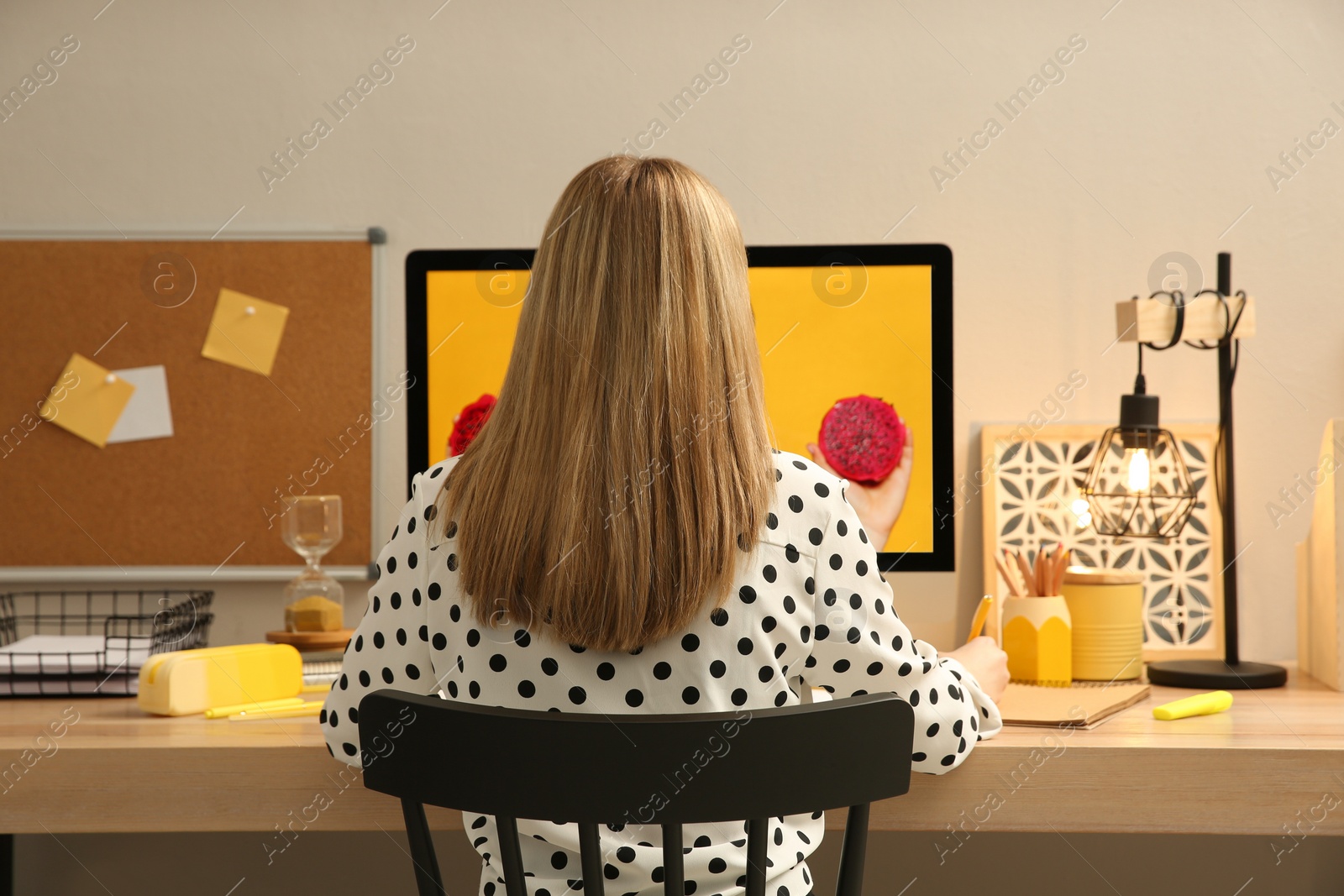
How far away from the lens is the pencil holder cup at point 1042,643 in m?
1.34

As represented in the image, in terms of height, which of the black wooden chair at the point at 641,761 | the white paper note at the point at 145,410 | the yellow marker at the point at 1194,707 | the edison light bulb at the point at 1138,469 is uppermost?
the white paper note at the point at 145,410

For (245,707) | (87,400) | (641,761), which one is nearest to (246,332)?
(87,400)

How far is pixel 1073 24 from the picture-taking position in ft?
5.27

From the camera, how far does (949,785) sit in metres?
1.03

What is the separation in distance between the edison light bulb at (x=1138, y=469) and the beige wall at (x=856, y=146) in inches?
7.2

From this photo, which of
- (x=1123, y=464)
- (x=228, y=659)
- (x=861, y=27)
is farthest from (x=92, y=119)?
(x=1123, y=464)

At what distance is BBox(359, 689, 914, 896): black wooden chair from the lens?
25.9 inches

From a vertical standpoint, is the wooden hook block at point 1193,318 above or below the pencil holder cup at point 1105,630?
above

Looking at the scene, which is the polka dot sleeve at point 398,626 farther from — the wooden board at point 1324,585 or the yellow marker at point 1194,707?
the wooden board at point 1324,585

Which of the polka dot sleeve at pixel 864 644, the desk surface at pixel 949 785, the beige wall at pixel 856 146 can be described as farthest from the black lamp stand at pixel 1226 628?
the polka dot sleeve at pixel 864 644

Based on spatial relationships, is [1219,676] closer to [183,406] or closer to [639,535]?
[639,535]

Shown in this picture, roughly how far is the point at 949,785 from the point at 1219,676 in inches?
22.2

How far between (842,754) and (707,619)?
0.16 metres

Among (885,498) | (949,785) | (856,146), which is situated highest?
(856,146)
